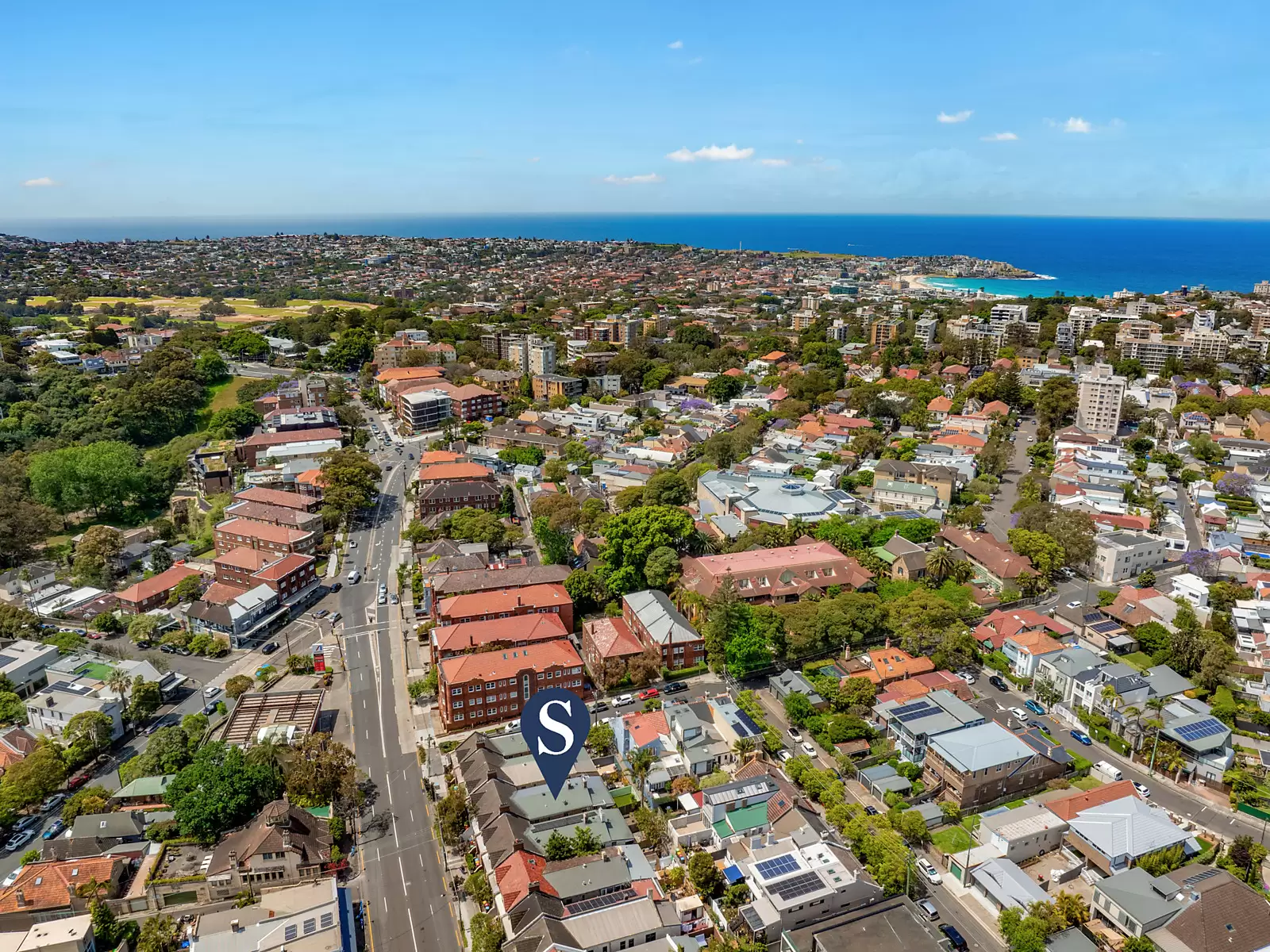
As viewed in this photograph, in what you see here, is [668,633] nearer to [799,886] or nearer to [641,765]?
[641,765]

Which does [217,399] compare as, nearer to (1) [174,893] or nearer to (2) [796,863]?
(1) [174,893]

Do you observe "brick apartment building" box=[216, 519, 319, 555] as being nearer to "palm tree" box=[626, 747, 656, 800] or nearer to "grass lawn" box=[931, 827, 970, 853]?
"palm tree" box=[626, 747, 656, 800]

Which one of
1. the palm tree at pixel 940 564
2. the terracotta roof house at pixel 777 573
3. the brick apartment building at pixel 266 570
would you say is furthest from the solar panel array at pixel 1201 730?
the brick apartment building at pixel 266 570

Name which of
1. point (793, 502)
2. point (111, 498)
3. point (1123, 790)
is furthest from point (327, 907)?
point (111, 498)

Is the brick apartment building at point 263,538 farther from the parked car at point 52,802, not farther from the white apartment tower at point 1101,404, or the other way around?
the white apartment tower at point 1101,404

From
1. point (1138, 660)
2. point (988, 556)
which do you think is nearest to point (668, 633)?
point (988, 556)

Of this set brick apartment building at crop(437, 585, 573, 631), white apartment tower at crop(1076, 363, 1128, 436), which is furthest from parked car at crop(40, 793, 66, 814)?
white apartment tower at crop(1076, 363, 1128, 436)
